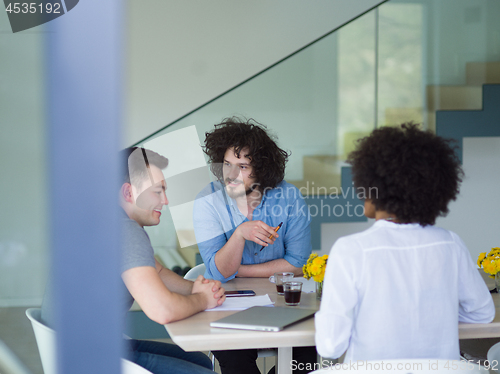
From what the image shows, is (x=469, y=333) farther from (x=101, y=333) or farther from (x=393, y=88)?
(x=393, y=88)

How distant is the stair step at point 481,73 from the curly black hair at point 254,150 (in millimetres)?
1542

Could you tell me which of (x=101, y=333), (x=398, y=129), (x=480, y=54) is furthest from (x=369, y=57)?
(x=101, y=333)

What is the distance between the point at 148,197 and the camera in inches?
57.9

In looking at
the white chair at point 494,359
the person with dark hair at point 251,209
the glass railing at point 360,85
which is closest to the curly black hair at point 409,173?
the white chair at point 494,359

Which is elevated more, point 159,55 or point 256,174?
point 159,55

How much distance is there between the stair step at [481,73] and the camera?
119 inches

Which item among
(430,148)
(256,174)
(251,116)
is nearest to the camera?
(430,148)

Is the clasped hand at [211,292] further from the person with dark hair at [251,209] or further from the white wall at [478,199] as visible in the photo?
the white wall at [478,199]

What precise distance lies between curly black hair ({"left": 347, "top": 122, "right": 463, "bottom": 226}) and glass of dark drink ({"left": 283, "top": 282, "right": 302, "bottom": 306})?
413 millimetres

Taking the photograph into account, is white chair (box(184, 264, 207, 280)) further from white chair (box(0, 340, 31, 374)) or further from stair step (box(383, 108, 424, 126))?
stair step (box(383, 108, 424, 126))

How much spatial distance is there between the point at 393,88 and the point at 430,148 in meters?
1.99

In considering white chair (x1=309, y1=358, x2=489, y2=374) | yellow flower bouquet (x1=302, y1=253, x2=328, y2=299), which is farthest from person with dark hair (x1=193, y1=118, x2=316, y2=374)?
white chair (x1=309, y1=358, x2=489, y2=374)

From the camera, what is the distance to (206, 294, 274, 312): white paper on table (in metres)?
1.47

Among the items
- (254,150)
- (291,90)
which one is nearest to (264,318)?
(254,150)
